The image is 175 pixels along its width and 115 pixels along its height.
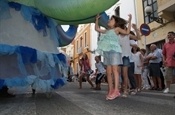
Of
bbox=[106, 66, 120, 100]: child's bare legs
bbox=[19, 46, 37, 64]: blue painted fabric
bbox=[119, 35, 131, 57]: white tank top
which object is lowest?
bbox=[106, 66, 120, 100]: child's bare legs

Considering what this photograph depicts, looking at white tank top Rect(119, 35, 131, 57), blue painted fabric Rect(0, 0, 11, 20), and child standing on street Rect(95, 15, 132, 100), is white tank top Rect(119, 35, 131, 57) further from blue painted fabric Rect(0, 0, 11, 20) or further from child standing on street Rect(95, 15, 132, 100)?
blue painted fabric Rect(0, 0, 11, 20)

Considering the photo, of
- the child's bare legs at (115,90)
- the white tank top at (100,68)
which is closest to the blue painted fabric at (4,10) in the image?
the child's bare legs at (115,90)

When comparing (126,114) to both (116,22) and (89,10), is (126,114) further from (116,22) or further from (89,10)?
(116,22)

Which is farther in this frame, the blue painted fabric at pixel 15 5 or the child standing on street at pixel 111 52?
the child standing on street at pixel 111 52

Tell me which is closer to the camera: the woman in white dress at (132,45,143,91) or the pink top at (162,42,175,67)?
the pink top at (162,42,175,67)

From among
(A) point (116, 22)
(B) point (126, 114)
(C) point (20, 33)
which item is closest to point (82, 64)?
(A) point (116, 22)

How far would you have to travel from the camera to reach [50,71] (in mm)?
4766

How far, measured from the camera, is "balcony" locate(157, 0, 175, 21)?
12747 mm

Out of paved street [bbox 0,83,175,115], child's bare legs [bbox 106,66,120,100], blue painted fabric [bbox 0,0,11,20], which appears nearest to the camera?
paved street [bbox 0,83,175,115]

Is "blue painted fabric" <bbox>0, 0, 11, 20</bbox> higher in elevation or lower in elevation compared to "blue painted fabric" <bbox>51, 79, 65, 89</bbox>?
higher

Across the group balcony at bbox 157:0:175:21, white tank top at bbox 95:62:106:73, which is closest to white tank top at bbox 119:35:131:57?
white tank top at bbox 95:62:106:73

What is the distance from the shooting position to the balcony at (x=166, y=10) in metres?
12.7

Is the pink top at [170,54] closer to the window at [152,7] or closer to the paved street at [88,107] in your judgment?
the paved street at [88,107]

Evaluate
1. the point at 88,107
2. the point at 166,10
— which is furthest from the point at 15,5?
the point at 166,10
